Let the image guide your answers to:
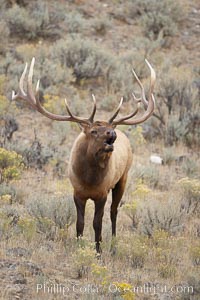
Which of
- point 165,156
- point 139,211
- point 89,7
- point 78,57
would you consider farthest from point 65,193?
point 89,7

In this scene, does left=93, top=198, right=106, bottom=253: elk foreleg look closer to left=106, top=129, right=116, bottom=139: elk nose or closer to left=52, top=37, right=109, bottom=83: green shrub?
left=106, top=129, right=116, bottom=139: elk nose

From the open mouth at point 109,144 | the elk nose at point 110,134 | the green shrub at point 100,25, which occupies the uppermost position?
the elk nose at point 110,134

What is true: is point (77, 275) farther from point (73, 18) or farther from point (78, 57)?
point (73, 18)

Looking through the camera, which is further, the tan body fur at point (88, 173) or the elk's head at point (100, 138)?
the tan body fur at point (88, 173)

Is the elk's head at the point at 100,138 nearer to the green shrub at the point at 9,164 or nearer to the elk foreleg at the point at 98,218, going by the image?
the elk foreleg at the point at 98,218

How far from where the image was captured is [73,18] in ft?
53.6

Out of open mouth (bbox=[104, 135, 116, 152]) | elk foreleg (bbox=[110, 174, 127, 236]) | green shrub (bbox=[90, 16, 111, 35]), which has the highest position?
open mouth (bbox=[104, 135, 116, 152])

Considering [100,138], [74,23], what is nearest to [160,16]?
[74,23]

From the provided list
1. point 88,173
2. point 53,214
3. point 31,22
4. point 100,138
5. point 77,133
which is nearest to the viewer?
point 100,138

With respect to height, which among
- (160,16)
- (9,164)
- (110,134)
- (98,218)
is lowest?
(9,164)

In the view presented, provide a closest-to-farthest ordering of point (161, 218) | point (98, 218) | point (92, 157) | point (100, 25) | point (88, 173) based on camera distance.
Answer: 1. point (92, 157)
2. point (88, 173)
3. point (98, 218)
4. point (161, 218)
5. point (100, 25)

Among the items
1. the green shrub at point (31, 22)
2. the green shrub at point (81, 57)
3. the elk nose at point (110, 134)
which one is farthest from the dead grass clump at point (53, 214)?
the green shrub at point (31, 22)

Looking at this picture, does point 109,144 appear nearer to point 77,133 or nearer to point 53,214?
point 53,214

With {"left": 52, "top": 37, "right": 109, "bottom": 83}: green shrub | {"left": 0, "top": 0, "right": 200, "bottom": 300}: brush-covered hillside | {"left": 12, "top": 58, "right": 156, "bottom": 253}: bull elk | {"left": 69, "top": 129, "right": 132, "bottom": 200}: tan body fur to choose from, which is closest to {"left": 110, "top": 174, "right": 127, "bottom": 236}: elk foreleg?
{"left": 0, "top": 0, "right": 200, "bottom": 300}: brush-covered hillside
